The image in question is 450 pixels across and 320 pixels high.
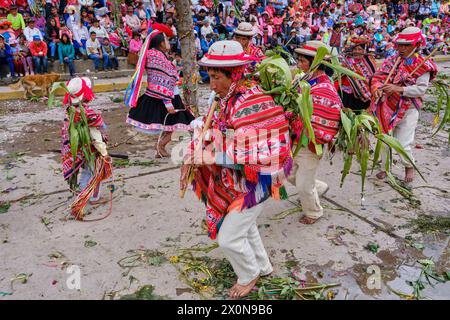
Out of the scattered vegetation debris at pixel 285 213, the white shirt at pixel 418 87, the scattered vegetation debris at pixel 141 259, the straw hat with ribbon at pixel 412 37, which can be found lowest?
the scattered vegetation debris at pixel 285 213

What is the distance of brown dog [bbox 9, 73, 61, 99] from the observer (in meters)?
9.70

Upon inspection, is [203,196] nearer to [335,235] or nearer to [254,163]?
[254,163]

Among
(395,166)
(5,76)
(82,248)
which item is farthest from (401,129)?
(5,76)

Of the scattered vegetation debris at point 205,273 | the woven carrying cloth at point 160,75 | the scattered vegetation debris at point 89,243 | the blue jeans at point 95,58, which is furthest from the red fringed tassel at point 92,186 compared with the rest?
the blue jeans at point 95,58

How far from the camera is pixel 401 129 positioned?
201 inches

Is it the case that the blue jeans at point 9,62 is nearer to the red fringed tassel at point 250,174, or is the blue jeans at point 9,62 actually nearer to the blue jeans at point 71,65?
the blue jeans at point 71,65

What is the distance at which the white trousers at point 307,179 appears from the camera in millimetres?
3908

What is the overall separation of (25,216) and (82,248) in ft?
3.30

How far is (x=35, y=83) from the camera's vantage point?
32.4 feet

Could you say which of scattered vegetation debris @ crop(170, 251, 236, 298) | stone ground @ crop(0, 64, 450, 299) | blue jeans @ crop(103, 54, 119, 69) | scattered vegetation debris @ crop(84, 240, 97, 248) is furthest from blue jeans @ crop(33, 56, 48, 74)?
scattered vegetation debris @ crop(170, 251, 236, 298)

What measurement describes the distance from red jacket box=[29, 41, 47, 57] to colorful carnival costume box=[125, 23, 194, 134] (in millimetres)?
6779

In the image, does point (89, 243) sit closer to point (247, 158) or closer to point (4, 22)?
point (247, 158)

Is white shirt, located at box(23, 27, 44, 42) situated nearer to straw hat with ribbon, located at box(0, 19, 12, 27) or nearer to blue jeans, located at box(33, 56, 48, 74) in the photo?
straw hat with ribbon, located at box(0, 19, 12, 27)

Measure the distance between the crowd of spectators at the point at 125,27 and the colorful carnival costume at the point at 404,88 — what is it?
8.80 ft
